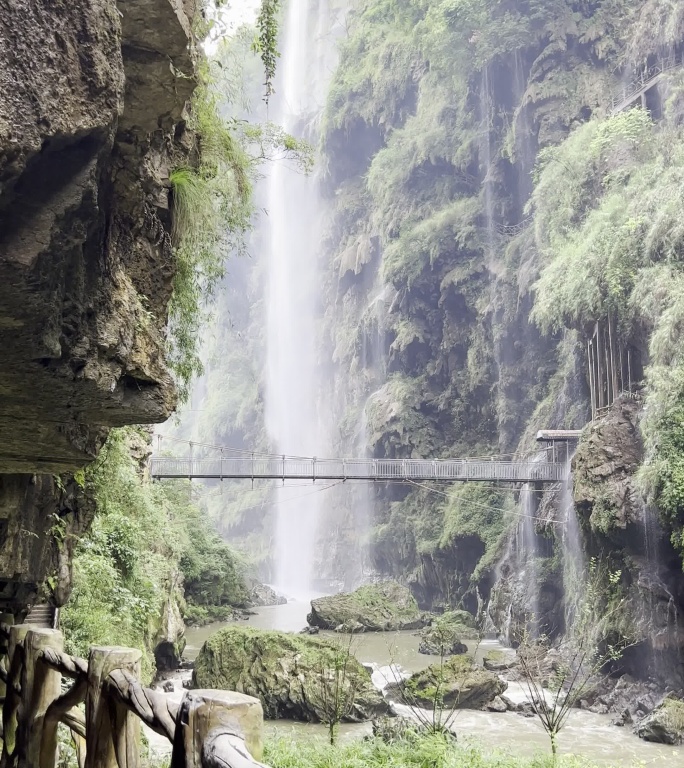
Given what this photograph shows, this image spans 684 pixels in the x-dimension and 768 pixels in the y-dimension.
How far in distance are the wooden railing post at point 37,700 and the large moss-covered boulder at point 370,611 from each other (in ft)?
56.9

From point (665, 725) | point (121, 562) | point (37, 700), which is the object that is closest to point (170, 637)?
point (121, 562)

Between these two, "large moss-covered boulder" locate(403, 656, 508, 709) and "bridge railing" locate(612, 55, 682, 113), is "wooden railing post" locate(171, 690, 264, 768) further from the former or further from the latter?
"bridge railing" locate(612, 55, 682, 113)

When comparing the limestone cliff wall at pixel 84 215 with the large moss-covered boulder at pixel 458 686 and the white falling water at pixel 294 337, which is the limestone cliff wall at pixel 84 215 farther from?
the white falling water at pixel 294 337

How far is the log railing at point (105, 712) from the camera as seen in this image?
191 cm

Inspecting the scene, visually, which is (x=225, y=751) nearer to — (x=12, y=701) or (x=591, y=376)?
(x=12, y=701)

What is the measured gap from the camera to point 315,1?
56.5 m

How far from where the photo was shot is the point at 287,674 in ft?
40.8

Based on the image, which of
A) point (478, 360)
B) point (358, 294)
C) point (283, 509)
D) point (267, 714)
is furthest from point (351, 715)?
point (283, 509)

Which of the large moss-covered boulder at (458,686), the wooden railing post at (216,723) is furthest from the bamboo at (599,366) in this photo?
the wooden railing post at (216,723)

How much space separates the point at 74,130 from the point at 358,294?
36.7 metres

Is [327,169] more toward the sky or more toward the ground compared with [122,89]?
more toward the sky

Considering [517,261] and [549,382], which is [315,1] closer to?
[517,261]

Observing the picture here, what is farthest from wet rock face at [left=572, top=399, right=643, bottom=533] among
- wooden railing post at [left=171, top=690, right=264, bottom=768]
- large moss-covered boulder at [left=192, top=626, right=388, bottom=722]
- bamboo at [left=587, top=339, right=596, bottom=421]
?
wooden railing post at [left=171, top=690, right=264, bottom=768]

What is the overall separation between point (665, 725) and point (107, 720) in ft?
34.4
